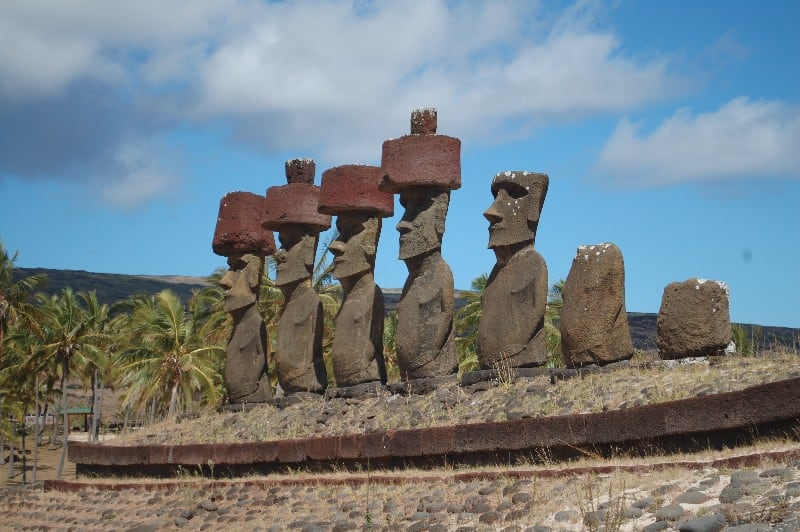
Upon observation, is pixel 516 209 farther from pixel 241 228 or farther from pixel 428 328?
Result: pixel 241 228

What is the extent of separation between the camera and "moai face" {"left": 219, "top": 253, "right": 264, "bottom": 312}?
18.5 meters

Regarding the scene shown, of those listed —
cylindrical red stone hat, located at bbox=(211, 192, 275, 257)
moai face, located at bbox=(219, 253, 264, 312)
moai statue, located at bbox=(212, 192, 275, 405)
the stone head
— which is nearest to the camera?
the stone head

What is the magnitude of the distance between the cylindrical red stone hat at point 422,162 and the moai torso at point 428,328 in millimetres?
1184

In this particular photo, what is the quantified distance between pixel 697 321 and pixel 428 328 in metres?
3.77

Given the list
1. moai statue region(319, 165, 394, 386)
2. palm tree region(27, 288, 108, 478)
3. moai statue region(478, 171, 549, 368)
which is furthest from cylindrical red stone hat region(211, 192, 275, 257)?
palm tree region(27, 288, 108, 478)

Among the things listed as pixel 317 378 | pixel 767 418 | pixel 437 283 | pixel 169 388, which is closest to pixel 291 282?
pixel 317 378

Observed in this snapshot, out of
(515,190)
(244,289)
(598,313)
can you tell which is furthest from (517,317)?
(244,289)

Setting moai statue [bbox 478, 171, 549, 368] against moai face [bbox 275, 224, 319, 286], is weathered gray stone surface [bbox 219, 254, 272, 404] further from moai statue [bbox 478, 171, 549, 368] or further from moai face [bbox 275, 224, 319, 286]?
moai statue [bbox 478, 171, 549, 368]

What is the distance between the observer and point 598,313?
12352 millimetres

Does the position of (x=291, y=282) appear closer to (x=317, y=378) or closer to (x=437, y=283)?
(x=317, y=378)

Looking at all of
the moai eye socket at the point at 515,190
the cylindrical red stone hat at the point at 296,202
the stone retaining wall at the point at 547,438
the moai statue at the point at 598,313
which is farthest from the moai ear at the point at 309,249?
the moai statue at the point at 598,313

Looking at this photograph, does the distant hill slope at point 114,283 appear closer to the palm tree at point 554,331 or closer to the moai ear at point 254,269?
the palm tree at point 554,331

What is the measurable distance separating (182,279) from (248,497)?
119 metres

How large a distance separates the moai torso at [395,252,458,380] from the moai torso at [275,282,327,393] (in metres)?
2.70
